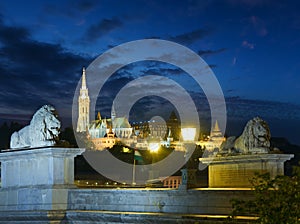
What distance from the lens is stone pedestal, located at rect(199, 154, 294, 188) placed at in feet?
76.2

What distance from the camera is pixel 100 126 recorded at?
17312 centimetres

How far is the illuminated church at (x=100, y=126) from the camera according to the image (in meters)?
160

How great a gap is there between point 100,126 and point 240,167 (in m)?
149

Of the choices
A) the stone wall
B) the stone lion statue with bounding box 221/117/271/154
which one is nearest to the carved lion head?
the stone wall

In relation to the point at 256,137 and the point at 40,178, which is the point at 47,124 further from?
the point at 256,137

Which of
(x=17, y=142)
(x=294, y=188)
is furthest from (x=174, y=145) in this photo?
(x=294, y=188)

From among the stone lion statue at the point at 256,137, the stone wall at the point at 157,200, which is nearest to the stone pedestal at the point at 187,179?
the stone wall at the point at 157,200

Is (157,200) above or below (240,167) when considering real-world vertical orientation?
below

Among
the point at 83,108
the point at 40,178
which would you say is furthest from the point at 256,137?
the point at 83,108

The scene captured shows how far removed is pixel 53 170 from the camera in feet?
80.8

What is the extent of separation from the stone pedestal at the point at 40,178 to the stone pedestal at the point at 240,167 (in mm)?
5350

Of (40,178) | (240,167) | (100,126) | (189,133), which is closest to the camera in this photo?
(240,167)

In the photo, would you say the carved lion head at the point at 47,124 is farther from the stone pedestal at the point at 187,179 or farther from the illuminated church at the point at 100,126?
the illuminated church at the point at 100,126

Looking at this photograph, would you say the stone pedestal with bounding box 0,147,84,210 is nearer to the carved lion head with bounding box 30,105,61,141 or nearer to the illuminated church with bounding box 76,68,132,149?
the carved lion head with bounding box 30,105,61,141
